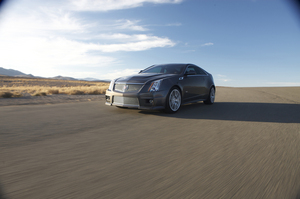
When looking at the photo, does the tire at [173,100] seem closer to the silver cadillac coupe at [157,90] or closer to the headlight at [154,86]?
the silver cadillac coupe at [157,90]

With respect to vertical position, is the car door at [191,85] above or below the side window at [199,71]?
below

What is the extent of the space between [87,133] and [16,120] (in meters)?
2.15

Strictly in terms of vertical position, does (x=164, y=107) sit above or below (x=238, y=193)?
above

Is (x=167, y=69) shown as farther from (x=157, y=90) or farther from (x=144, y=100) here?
(x=144, y=100)

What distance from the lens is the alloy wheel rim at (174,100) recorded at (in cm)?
648

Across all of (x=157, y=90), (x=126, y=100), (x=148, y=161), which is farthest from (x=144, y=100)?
(x=148, y=161)

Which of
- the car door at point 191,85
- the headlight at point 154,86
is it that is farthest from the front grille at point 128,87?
the car door at point 191,85

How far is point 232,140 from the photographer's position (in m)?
3.61

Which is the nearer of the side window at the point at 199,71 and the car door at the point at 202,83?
the car door at the point at 202,83

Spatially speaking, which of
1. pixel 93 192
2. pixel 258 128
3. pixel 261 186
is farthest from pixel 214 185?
pixel 258 128

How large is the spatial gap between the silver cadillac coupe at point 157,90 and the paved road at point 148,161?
1.62 metres

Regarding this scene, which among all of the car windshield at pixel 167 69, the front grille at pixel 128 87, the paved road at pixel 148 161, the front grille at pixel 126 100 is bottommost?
the paved road at pixel 148 161

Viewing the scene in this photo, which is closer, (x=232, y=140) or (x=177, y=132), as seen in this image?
(x=232, y=140)

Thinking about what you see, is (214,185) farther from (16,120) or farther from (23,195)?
(16,120)
